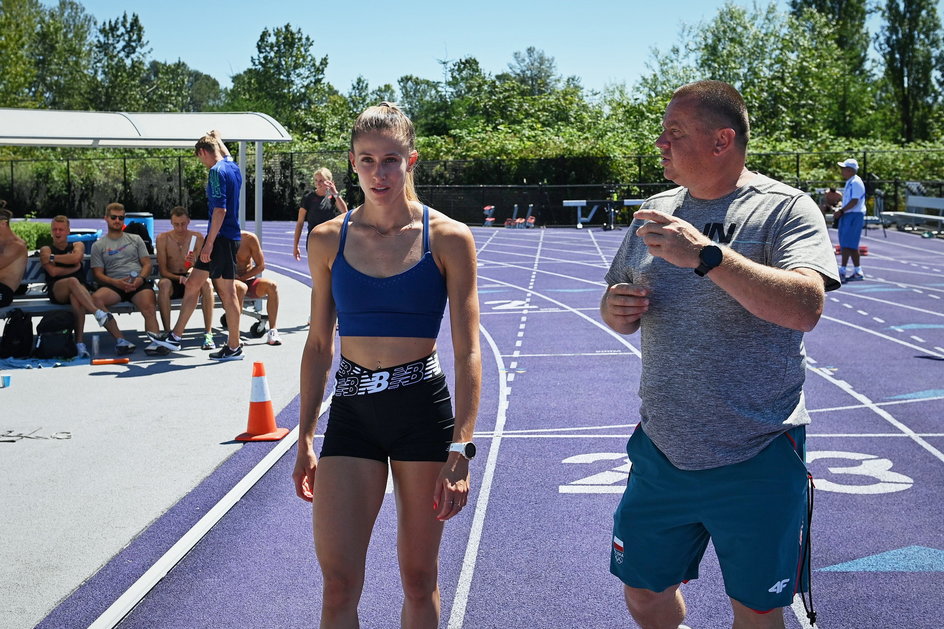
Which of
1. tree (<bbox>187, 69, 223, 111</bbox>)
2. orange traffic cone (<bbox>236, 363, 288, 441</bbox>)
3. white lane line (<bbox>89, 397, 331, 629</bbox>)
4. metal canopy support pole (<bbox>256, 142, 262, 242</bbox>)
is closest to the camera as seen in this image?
white lane line (<bbox>89, 397, 331, 629</bbox>)

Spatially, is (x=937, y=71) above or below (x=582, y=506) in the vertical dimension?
above

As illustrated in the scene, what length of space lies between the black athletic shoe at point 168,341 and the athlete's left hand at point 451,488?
8713 millimetres

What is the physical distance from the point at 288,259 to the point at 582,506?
2190 cm

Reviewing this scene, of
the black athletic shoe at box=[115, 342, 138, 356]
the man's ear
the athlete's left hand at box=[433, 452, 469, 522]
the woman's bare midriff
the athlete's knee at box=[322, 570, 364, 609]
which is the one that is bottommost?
the black athletic shoe at box=[115, 342, 138, 356]

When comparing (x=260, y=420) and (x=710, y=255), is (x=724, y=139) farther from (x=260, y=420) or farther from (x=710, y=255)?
(x=260, y=420)

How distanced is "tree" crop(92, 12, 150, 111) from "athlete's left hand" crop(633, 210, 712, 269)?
85865 millimetres

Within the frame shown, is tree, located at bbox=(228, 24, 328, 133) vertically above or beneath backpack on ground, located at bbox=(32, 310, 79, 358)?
above

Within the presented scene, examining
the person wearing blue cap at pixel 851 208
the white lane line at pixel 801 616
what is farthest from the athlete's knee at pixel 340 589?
the person wearing blue cap at pixel 851 208

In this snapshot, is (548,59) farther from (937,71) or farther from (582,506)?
(582,506)

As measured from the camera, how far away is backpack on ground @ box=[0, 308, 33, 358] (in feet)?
36.0

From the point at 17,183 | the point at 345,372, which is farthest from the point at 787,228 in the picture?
the point at 17,183

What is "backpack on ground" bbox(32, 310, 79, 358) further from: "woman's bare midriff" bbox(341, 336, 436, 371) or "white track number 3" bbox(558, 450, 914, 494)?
"woman's bare midriff" bbox(341, 336, 436, 371)

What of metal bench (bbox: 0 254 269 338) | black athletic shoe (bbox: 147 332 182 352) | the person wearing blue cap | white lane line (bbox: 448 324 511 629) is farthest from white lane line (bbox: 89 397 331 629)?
the person wearing blue cap

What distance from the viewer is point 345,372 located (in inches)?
139
